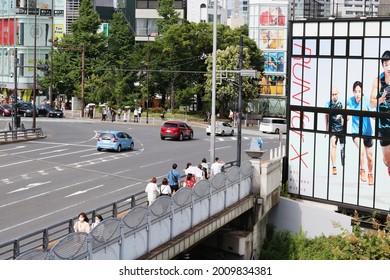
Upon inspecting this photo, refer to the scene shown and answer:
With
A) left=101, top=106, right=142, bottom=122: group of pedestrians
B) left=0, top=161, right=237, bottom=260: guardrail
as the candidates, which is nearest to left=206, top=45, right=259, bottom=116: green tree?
left=101, top=106, right=142, bottom=122: group of pedestrians

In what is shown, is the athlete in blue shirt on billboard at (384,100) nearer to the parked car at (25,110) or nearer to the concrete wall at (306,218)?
the concrete wall at (306,218)

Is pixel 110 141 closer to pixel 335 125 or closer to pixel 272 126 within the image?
pixel 335 125

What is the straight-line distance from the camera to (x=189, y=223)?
24.8 metres

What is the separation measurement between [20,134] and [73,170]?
1725cm

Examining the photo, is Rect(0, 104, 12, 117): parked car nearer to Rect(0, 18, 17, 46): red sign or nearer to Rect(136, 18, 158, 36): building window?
Rect(0, 18, 17, 46): red sign

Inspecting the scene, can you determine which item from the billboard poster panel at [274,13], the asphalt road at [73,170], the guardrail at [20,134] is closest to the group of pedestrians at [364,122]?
the asphalt road at [73,170]

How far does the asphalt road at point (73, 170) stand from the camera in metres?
29.4

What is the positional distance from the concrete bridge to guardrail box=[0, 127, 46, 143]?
909 inches

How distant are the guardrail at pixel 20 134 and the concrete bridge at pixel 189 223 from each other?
2309 cm

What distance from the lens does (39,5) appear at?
4154 inches

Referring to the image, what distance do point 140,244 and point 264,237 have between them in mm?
17529

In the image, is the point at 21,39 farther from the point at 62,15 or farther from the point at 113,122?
the point at 113,122

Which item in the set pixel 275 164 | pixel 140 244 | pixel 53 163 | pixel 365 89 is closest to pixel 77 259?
pixel 140 244

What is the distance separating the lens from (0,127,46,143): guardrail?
176 feet
